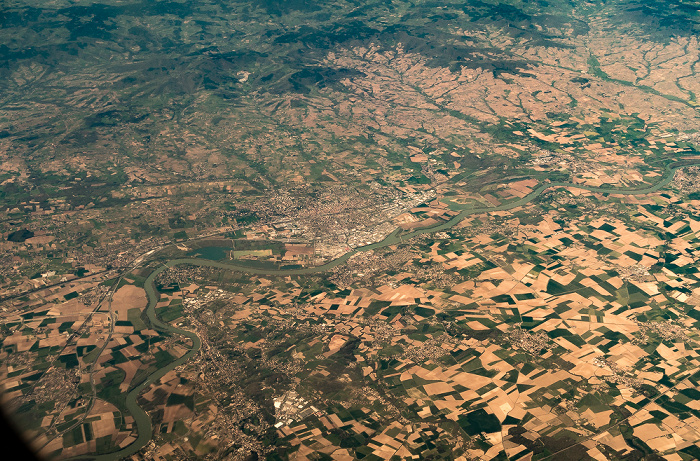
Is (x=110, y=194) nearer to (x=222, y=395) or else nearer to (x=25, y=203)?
(x=25, y=203)

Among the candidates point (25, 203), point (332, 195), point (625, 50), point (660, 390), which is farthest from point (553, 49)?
point (25, 203)

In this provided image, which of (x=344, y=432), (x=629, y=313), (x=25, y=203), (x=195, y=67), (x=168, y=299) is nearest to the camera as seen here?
(x=344, y=432)

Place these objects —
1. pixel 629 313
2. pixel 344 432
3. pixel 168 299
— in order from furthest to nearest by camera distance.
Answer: pixel 168 299 < pixel 629 313 < pixel 344 432

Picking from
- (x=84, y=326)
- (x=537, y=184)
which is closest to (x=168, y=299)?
(x=84, y=326)

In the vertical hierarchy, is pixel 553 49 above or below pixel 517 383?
above

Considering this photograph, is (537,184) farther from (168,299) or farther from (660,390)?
(168,299)

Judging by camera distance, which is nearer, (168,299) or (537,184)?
(168,299)
